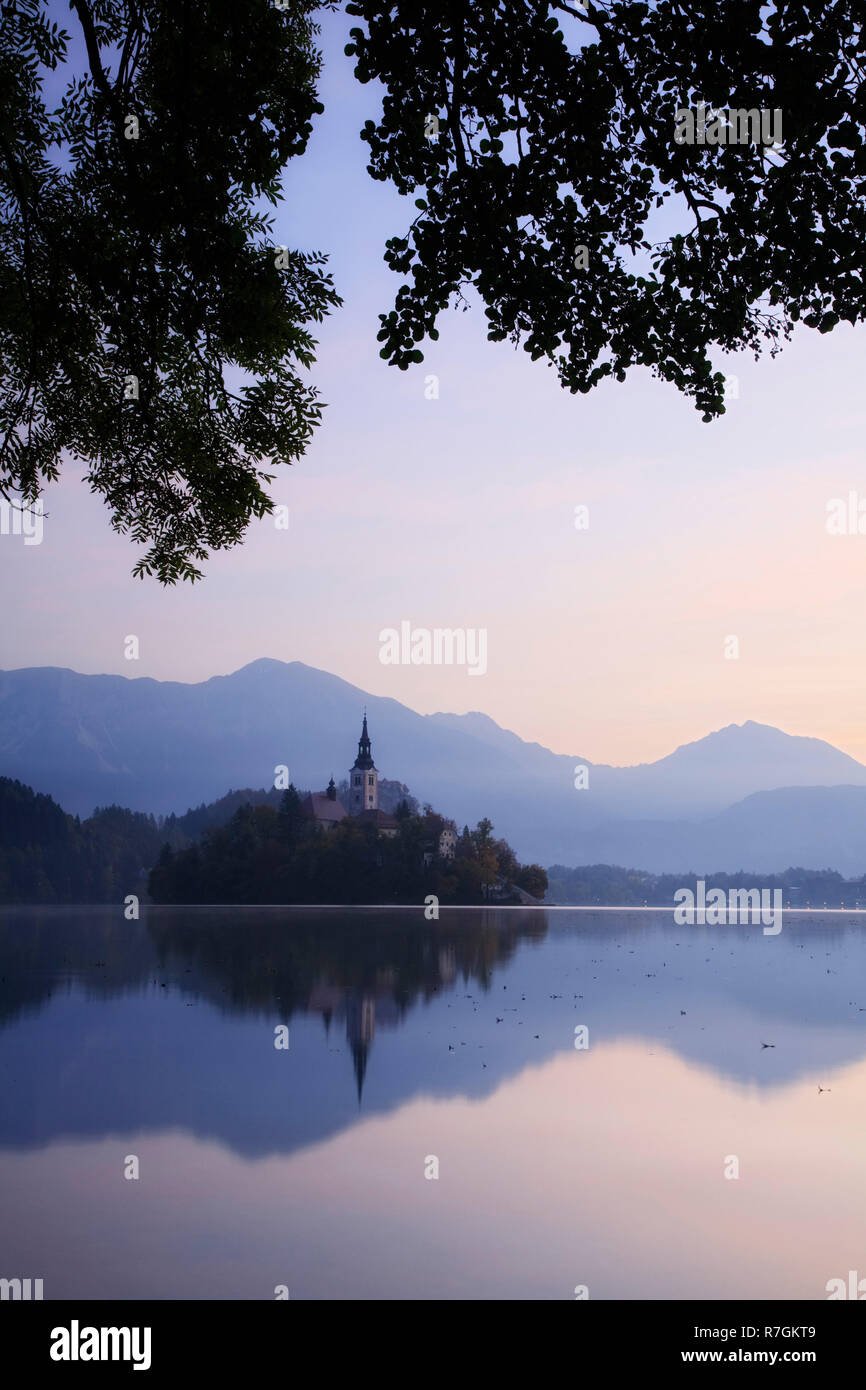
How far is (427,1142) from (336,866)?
123 metres

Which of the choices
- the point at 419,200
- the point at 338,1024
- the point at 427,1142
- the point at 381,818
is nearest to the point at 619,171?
the point at 419,200

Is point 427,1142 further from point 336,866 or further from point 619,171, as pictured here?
point 336,866

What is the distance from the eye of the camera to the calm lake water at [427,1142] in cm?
1136

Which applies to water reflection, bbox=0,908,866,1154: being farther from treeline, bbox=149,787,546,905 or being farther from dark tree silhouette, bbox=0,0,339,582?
treeline, bbox=149,787,546,905

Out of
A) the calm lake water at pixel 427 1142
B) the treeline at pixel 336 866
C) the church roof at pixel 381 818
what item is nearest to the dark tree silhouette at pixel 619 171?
the calm lake water at pixel 427 1142

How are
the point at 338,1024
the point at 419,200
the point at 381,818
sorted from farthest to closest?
1. the point at 381,818
2. the point at 338,1024
3. the point at 419,200

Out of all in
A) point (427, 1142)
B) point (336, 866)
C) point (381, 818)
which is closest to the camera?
point (427, 1142)

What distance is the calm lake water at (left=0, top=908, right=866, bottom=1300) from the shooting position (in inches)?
447

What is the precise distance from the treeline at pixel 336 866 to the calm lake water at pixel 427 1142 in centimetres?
10153

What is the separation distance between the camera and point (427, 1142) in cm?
1627

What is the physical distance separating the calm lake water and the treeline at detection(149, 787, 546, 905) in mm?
101526

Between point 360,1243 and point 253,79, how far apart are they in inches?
470
